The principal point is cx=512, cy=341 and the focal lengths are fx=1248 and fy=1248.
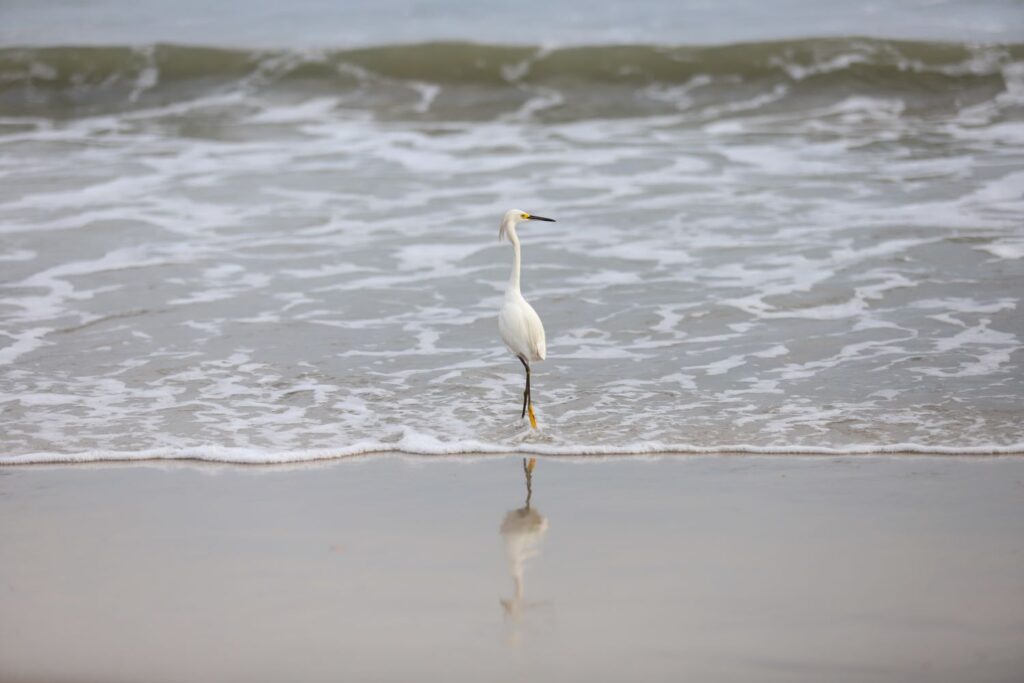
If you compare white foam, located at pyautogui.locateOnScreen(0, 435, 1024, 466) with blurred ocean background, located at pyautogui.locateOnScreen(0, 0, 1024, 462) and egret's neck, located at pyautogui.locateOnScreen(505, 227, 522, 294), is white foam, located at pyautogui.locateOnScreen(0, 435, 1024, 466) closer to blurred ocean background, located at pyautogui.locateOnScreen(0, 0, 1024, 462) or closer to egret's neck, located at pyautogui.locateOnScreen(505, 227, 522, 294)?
blurred ocean background, located at pyautogui.locateOnScreen(0, 0, 1024, 462)

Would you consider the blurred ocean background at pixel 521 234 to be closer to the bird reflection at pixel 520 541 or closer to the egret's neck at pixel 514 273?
the egret's neck at pixel 514 273

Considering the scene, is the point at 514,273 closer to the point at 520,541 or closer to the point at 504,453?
the point at 504,453

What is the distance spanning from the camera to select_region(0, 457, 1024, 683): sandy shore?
2.89 metres

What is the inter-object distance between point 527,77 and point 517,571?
38.1 ft

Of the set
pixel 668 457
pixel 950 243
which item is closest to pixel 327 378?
pixel 668 457

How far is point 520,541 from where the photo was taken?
364 centimetres

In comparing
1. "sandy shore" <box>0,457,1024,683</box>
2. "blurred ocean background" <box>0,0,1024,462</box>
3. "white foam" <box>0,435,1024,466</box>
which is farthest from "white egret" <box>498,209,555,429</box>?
"sandy shore" <box>0,457,1024,683</box>

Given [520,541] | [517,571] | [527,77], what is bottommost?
[517,571]

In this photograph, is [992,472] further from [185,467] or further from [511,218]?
[185,467]

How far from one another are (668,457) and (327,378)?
1.83m

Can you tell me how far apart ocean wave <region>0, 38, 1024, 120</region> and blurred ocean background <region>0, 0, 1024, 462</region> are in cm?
5

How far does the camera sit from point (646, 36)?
50.8ft

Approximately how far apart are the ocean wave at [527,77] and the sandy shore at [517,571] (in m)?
9.26

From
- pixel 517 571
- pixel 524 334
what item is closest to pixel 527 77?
pixel 524 334
